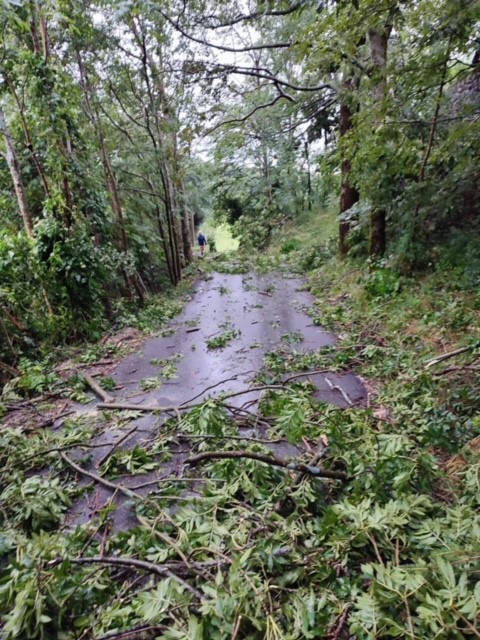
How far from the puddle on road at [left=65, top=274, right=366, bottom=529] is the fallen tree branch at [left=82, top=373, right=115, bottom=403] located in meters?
0.12

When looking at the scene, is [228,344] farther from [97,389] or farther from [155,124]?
[155,124]

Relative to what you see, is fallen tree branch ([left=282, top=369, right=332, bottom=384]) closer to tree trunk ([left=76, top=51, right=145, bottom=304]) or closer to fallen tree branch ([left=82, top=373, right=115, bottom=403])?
fallen tree branch ([left=82, top=373, right=115, bottom=403])

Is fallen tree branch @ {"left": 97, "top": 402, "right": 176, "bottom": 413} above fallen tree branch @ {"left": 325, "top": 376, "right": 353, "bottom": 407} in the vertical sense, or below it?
above

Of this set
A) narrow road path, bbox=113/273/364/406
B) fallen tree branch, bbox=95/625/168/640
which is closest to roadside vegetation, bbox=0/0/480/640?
fallen tree branch, bbox=95/625/168/640

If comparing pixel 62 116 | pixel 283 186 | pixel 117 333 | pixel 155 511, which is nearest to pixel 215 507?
pixel 155 511

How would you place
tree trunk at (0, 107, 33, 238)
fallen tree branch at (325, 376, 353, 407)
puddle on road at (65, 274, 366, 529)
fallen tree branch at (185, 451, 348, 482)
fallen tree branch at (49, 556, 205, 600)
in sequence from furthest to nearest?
1. tree trunk at (0, 107, 33, 238)
2. fallen tree branch at (325, 376, 353, 407)
3. puddle on road at (65, 274, 366, 529)
4. fallen tree branch at (185, 451, 348, 482)
5. fallen tree branch at (49, 556, 205, 600)

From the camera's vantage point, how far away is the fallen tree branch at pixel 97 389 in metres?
3.94

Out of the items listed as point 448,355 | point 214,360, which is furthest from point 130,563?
point 214,360

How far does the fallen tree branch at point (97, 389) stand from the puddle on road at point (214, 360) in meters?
0.12

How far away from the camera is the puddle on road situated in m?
2.83

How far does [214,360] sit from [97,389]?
60.4 inches

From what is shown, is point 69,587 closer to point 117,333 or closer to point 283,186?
point 117,333

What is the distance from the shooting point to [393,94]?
15.1ft

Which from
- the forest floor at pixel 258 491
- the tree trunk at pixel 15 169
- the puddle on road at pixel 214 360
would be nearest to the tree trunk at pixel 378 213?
the puddle on road at pixel 214 360
